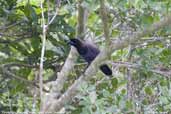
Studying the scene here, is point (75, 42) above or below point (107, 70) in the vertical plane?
above

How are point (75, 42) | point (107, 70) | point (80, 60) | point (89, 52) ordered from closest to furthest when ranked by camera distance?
1. point (75, 42)
2. point (107, 70)
3. point (89, 52)
4. point (80, 60)

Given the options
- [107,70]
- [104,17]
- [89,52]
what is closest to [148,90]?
[107,70]

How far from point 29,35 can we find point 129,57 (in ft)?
2.14

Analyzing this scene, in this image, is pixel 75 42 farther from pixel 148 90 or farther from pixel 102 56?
pixel 102 56

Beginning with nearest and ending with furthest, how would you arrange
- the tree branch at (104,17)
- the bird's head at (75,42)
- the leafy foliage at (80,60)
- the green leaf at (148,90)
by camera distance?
the tree branch at (104,17), the leafy foliage at (80,60), the bird's head at (75,42), the green leaf at (148,90)

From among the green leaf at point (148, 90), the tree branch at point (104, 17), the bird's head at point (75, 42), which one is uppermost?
the tree branch at point (104, 17)

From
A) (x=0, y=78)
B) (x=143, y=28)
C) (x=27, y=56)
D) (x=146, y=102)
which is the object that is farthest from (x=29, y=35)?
(x=143, y=28)

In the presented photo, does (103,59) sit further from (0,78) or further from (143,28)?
(0,78)

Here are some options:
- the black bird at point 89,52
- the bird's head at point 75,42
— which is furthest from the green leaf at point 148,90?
the bird's head at point 75,42

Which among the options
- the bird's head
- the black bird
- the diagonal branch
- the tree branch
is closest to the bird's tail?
the black bird

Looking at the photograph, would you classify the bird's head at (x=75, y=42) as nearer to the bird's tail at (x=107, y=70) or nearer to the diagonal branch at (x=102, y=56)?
the bird's tail at (x=107, y=70)

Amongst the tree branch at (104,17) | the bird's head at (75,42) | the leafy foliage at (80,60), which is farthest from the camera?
the bird's head at (75,42)

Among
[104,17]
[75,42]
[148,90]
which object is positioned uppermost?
[104,17]

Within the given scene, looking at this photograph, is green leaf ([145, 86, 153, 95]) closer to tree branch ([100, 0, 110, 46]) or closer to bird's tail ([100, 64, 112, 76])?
bird's tail ([100, 64, 112, 76])
